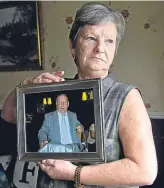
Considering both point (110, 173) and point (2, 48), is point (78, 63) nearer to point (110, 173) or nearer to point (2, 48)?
point (110, 173)

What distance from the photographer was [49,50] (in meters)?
2.15

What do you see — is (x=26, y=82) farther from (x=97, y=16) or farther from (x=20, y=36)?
(x=20, y=36)

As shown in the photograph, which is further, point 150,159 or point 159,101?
point 159,101

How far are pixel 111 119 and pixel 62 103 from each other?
0.41 feet

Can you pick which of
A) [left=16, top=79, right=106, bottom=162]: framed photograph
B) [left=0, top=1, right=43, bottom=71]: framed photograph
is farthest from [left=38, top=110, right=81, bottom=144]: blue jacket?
[left=0, top=1, right=43, bottom=71]: framed photograph

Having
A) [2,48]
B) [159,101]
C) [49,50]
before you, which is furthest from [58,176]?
[2,48]

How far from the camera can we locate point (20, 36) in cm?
221

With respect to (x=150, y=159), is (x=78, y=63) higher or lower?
higher

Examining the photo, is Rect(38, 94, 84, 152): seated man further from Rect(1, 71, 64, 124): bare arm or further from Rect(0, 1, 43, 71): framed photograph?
Rect(0, 1, 43, 71): framed photograph

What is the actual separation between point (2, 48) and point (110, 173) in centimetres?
176

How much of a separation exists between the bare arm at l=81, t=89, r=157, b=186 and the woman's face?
12 centimetres

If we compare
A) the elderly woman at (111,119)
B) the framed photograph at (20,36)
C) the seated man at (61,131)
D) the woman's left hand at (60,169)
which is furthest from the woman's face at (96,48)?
the framed photograph at (20,36)

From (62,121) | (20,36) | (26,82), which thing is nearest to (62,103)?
(62,121)

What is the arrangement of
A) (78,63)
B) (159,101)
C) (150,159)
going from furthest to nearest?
(159,101), (78,63), (150,159)
